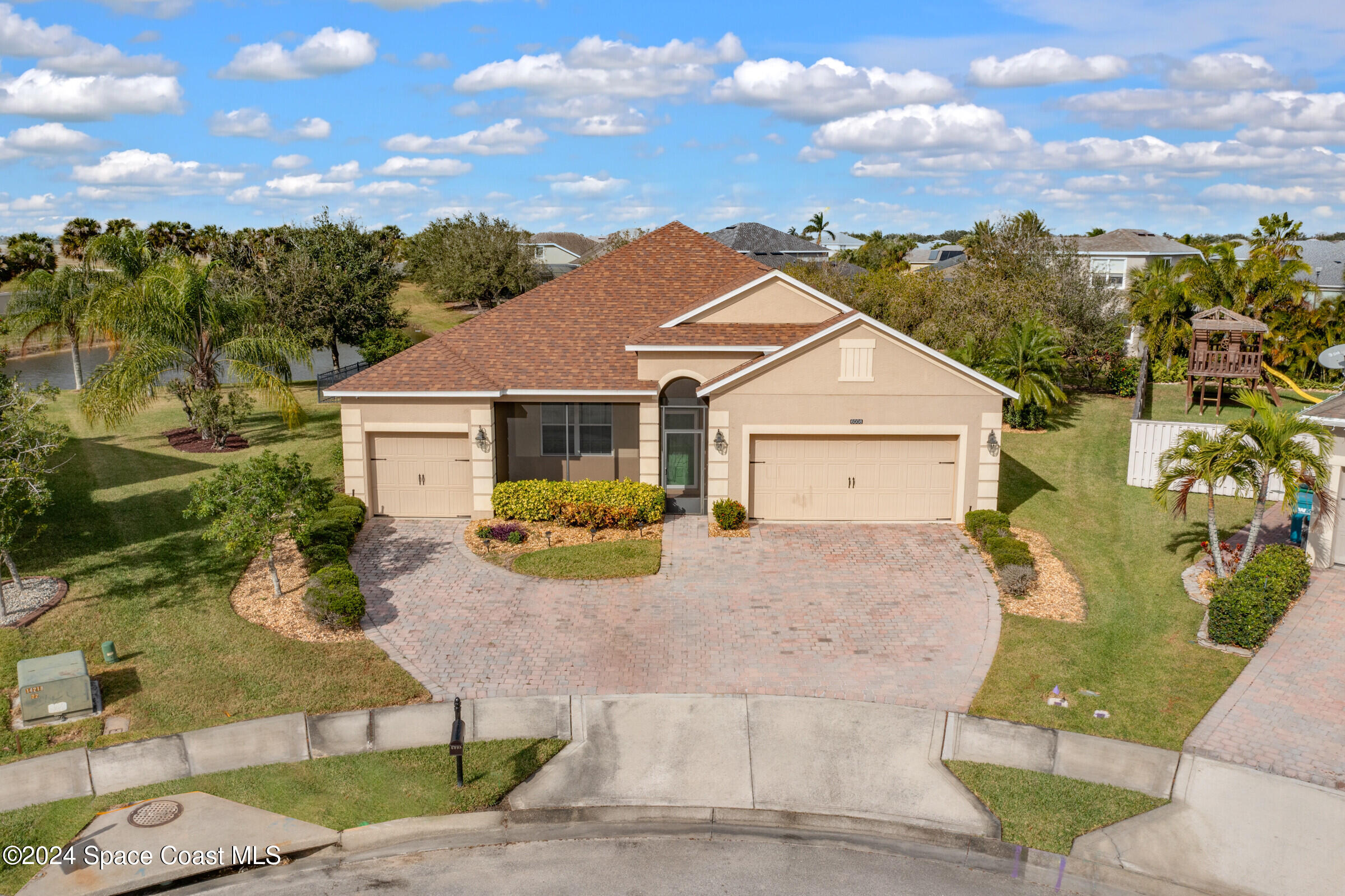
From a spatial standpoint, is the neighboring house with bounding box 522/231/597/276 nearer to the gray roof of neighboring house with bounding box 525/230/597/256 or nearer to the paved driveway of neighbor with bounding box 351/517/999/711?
the gray roof of neighboring house with bounding box 525/230/597/256

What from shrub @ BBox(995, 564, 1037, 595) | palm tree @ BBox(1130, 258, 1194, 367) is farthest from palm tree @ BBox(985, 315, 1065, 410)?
shrub @ BBox(995, 564, 1037, 595)

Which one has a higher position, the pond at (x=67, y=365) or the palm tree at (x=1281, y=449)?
the palm tree at (x=1281, y=449)

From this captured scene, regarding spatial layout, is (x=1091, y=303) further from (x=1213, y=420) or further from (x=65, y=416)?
(x=65, y=416)

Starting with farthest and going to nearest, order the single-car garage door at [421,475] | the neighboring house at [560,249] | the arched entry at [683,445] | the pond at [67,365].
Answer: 1. the neighboring house at [560,249]
2. the pond at [67,365]
3. the arched entry at [683,445]
4. the single-car garage door at [421,475]

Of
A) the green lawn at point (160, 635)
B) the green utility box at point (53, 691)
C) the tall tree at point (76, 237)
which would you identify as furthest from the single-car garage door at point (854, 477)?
the tall tree at point (76, 237)

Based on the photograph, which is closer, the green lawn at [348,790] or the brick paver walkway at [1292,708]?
the green lawn at [348,790]

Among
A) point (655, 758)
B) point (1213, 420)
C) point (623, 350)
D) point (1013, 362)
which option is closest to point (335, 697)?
point (655, 758)

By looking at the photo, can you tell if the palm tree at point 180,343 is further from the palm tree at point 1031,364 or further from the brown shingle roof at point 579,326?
the palm tree at point 1031,364

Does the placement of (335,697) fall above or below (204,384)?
below
